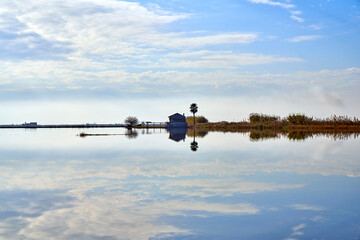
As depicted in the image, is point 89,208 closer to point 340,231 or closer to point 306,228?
point 306,228

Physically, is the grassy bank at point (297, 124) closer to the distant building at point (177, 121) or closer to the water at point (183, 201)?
the distant building at point (177, 121)

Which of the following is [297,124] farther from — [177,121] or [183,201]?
[183,201]

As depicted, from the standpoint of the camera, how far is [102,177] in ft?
53.7

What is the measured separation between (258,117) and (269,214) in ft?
238

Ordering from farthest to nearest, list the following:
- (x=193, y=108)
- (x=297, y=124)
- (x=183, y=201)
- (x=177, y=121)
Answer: (x=193, y=108) → (x=177, y=121) → (x=297, y=124) → (x=183, y=201)

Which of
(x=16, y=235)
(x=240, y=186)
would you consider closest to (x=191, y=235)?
(x=16, y=235)

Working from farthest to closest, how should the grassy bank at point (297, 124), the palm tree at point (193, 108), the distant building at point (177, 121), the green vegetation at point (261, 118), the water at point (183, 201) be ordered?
the palm tree at point (193, 108)
the distant building at point (177, 121)
the green vegetation at point (261, 118)
the grassy bank at point (297, 124)
the water at point (183, 201)

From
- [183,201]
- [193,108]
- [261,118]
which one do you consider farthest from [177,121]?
[183,201]

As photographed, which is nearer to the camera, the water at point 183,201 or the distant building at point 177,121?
the water at point 183,201

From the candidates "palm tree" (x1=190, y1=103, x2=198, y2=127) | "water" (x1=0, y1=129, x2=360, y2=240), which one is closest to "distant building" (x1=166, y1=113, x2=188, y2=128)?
"palm tree" (x1=190, y1=103, x2=198, y2=127)

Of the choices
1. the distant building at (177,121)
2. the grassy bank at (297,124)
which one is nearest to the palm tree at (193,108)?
the distant building at (177,121)

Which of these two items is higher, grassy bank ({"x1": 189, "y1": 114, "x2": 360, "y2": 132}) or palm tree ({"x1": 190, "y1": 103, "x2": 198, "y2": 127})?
palm tree ({"x1": 190, "y1": 103, "x2": 198, "y2": 127})

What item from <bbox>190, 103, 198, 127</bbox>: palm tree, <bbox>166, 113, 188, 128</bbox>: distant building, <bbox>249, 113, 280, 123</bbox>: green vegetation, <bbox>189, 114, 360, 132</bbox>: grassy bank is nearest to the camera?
<bbox>189, 114, 360, 132</bbox>: grassy bank

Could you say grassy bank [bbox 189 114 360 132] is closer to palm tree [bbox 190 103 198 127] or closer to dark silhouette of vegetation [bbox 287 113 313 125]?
dark silhouette of vegetation [bbox 287 113 313 125]
